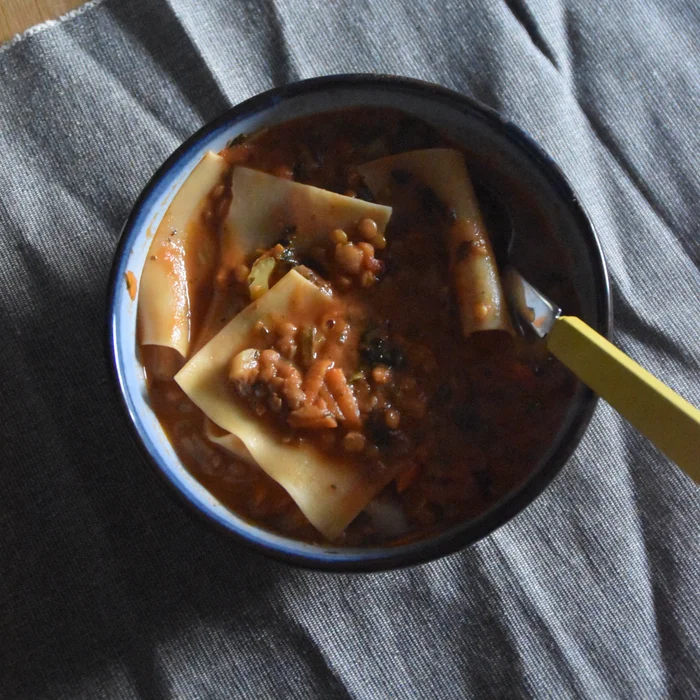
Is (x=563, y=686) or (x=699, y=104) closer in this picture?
(x=563, y=686)

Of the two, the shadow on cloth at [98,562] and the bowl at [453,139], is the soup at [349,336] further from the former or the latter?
the shadow on cloth at [98,562]

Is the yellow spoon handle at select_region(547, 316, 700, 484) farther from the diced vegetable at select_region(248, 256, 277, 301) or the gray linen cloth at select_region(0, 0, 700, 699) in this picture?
the diced vegetable at select_region(248, 256, 277, 301)

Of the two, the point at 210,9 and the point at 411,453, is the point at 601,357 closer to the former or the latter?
the point at 411,453

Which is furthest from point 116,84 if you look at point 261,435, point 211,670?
point 211,670

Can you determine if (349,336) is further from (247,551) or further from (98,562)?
(98,562)

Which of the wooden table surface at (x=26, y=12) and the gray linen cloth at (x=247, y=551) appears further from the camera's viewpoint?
the wooden table surface at (x=26, y=12)

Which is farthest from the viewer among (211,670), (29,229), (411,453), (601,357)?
(29,229)

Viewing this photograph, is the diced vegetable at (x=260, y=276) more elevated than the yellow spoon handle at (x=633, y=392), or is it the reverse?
the yellow spoon handle at (x=633, y=392)

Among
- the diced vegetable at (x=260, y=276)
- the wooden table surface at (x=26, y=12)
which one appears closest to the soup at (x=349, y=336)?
the diced vegetable at (x=260, y=276)

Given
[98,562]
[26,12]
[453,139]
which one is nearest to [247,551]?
[98,562]
